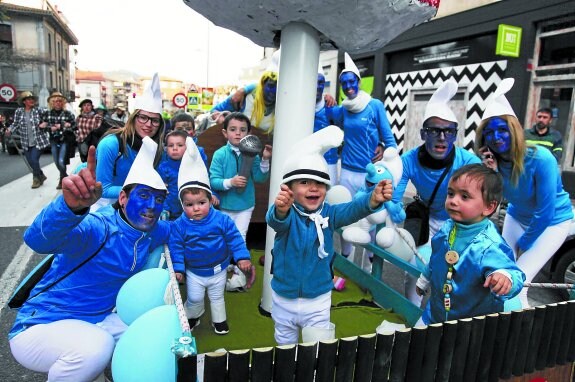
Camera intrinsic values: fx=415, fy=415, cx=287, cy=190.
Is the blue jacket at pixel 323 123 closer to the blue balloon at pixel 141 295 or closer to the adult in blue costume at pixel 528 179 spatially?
the adult in blue costume at pixel 528 179

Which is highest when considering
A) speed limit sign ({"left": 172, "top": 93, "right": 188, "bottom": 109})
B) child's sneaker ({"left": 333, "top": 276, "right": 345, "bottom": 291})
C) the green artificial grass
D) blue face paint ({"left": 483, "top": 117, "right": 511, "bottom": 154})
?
speed limit sign ({"left": 172, "top": 93, "right": 188, "bottom": 109})

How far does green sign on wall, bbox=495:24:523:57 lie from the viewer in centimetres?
864

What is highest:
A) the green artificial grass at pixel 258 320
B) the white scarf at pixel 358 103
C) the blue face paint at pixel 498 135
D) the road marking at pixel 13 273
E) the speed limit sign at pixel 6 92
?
the speed limit sign at pixel 6 92

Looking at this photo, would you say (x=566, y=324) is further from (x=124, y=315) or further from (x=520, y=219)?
(x=124, y=315)

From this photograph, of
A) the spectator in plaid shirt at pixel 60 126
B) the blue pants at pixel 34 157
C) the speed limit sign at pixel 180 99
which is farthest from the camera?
the speed limit sign at pixel 180 99

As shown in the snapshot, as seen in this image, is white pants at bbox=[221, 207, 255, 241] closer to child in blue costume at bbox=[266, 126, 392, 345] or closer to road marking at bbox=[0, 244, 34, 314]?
child in blue costume at bbox=[266, 126, 392, 345]

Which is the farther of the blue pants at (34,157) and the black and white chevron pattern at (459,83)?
the black and white chevron pattern at (459,83)

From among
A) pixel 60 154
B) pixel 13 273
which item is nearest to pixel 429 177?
pixel 13 273

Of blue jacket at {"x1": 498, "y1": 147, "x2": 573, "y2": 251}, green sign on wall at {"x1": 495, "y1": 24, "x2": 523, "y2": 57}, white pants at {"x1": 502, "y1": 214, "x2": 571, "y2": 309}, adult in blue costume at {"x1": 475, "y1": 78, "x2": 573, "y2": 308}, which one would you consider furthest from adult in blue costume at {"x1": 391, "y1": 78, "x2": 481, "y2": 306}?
green sign on wall at {"x1": 495, "y1": 24, "x2": 523, "y2": 57}

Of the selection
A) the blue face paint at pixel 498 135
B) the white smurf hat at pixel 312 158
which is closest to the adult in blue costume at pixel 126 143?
the white smurf hat at pixel 312 158

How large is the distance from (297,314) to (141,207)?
1.06m

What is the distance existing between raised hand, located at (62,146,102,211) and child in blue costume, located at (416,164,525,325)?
5.61 feet

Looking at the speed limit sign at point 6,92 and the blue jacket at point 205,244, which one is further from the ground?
the speed limit sign at point 6,92

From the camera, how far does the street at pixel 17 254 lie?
2.77 meters
